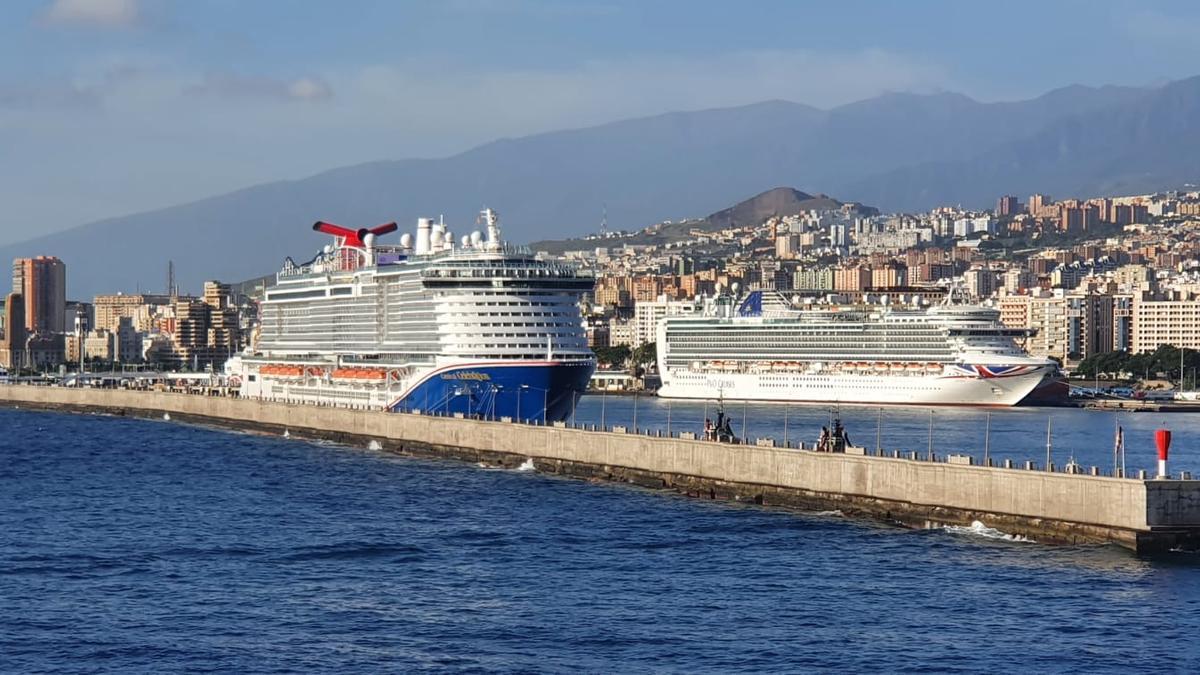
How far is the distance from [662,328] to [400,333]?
59.8 m

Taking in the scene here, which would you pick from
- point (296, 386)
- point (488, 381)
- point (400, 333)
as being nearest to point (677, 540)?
point (488, 381)

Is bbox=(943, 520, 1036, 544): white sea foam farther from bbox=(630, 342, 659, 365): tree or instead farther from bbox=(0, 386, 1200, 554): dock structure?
bbox=(630, 342, 659, 365): tree

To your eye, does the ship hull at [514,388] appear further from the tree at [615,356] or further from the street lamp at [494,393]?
the tree at [615,356]

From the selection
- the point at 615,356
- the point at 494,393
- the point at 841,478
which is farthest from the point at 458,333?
the point at 615,356

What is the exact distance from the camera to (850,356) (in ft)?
368

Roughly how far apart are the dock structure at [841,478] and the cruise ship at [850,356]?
160ft

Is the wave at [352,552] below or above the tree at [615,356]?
below

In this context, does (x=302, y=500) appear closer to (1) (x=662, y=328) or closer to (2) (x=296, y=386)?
(2) (x=296, y=386)

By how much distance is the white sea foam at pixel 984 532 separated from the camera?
33688 mm

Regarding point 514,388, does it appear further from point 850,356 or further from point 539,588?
point 850,356

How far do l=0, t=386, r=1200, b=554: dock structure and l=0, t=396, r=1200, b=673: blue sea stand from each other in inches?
26.6

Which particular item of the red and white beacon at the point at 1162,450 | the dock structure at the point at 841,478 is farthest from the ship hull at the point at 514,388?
the red and white beacon at the point at 1162,450

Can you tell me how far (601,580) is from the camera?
30.9 m

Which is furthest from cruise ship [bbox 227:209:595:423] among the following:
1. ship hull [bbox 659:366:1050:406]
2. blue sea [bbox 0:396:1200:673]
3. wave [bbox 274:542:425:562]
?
ship hull [bbox 659:366:1050:406]
